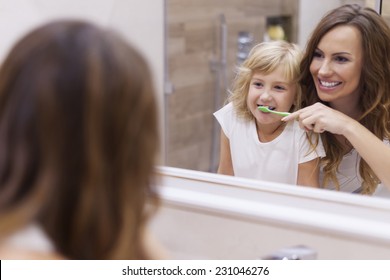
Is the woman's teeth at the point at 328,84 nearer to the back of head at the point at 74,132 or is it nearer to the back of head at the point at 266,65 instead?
the back of head at the point at 266,65

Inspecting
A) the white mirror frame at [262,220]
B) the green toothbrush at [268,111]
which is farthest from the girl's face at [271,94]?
the white mirror frame at [262,220]

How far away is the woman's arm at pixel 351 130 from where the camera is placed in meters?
0.96

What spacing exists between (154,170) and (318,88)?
0.56 metres

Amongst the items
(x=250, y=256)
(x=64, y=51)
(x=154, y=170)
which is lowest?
(x=250, y=256)

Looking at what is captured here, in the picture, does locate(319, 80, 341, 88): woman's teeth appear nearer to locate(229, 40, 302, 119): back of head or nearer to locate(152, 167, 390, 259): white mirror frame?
locate(229, 40, 302, 119): back of head

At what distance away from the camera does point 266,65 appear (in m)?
1.05

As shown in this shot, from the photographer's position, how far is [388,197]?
0.82 meters

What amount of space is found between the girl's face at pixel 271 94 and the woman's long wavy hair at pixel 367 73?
29 millimetres

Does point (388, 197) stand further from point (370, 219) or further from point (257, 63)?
point (257, 63)

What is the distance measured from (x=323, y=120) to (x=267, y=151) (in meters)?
0.12

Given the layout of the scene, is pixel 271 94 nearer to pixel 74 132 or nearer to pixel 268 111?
pixel 268 111

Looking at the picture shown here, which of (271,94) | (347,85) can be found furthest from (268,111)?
(347,85)

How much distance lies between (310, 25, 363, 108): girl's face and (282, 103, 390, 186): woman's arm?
38 millimetres
